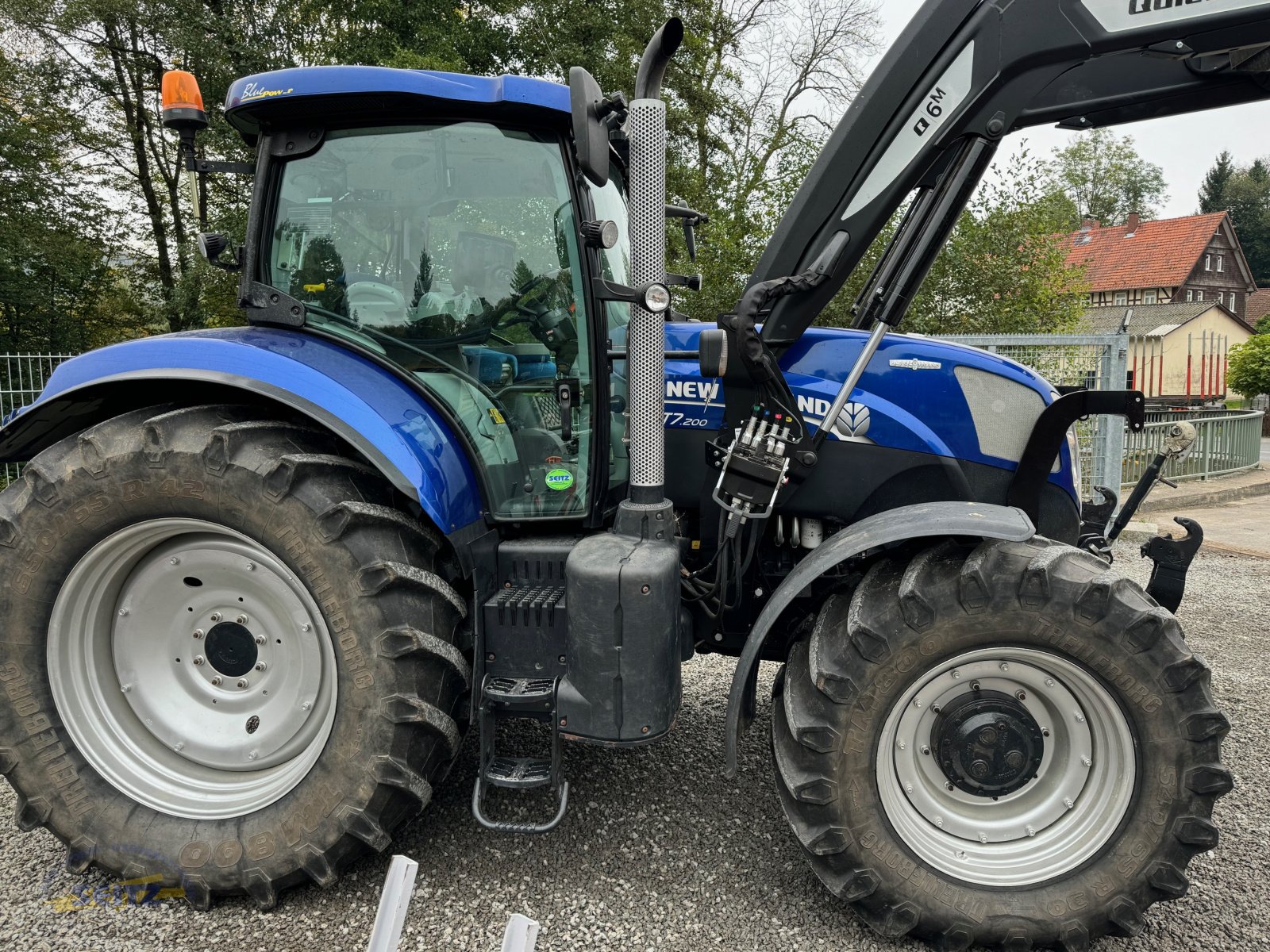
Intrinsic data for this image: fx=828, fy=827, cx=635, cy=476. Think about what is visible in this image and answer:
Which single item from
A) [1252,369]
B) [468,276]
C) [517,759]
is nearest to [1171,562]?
[517,759]

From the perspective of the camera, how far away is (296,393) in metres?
2.38

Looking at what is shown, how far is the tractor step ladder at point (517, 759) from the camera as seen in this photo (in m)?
2.40

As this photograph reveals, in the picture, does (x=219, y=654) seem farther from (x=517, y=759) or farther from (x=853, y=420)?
(x=853, y=420)

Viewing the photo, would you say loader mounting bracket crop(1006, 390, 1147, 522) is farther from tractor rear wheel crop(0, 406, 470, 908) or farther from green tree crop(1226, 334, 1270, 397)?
green tree crop(1226, 334, 1270, 397)

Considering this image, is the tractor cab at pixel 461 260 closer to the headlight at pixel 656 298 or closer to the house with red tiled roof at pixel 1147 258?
the headlight at pixel 656 298

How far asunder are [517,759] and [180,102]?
2199 mm

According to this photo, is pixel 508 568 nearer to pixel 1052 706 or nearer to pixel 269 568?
pixel 269 568

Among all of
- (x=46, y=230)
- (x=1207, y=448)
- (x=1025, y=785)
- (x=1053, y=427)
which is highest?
(x=46, y=230)

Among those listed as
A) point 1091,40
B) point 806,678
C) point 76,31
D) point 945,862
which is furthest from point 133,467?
point 76,31

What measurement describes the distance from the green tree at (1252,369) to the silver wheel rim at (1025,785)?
29.7 meters

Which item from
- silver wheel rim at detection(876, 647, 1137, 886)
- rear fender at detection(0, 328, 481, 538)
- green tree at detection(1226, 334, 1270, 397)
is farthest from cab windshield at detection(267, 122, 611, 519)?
green tree at detection(1226, 334, 1270, 397)

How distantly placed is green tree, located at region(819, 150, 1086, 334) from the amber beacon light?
342 inches

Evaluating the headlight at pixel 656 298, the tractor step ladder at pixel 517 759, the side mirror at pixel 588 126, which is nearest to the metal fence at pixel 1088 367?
the headlight at pixel 656 298

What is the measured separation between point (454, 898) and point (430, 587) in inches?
36.2
